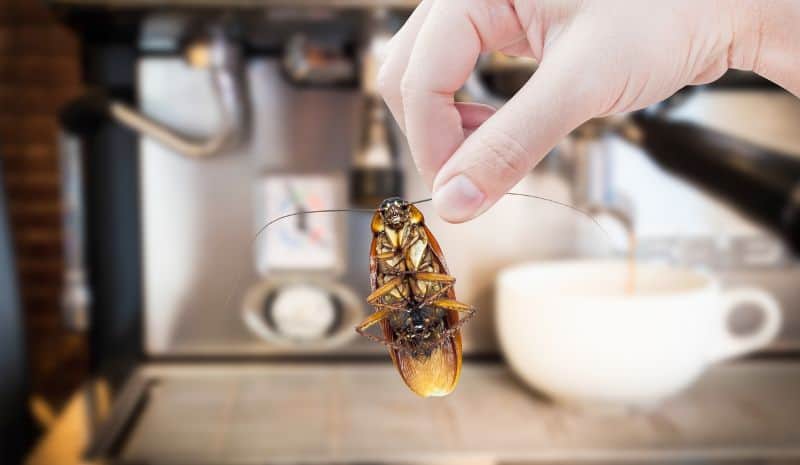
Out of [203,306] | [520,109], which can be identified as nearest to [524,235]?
[203,306]

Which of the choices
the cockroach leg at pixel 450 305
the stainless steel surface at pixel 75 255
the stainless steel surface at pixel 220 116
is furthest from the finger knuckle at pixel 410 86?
the stainless steel surface at pixel 75 255

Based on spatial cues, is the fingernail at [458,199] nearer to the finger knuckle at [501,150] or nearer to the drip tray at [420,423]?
the finger knuckle at [501,150]

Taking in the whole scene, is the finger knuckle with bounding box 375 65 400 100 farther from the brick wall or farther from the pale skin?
the brick wall

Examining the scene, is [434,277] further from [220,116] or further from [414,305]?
[220,116]

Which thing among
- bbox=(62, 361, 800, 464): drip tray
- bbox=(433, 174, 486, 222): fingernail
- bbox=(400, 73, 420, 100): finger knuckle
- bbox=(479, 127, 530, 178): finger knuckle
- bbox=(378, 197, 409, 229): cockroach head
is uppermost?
bbox=(400, 73, 420, 100): finger knuckle

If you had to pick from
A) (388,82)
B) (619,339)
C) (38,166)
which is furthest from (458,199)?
(38,166)

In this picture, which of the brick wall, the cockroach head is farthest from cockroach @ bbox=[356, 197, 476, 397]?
the brick wall

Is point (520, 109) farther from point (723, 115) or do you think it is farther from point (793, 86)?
point (723, 115)

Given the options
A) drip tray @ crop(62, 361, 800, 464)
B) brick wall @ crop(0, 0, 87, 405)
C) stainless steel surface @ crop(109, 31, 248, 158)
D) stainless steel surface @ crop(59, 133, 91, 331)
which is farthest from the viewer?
brick wall @ crop(0, 0, 87, 405)
